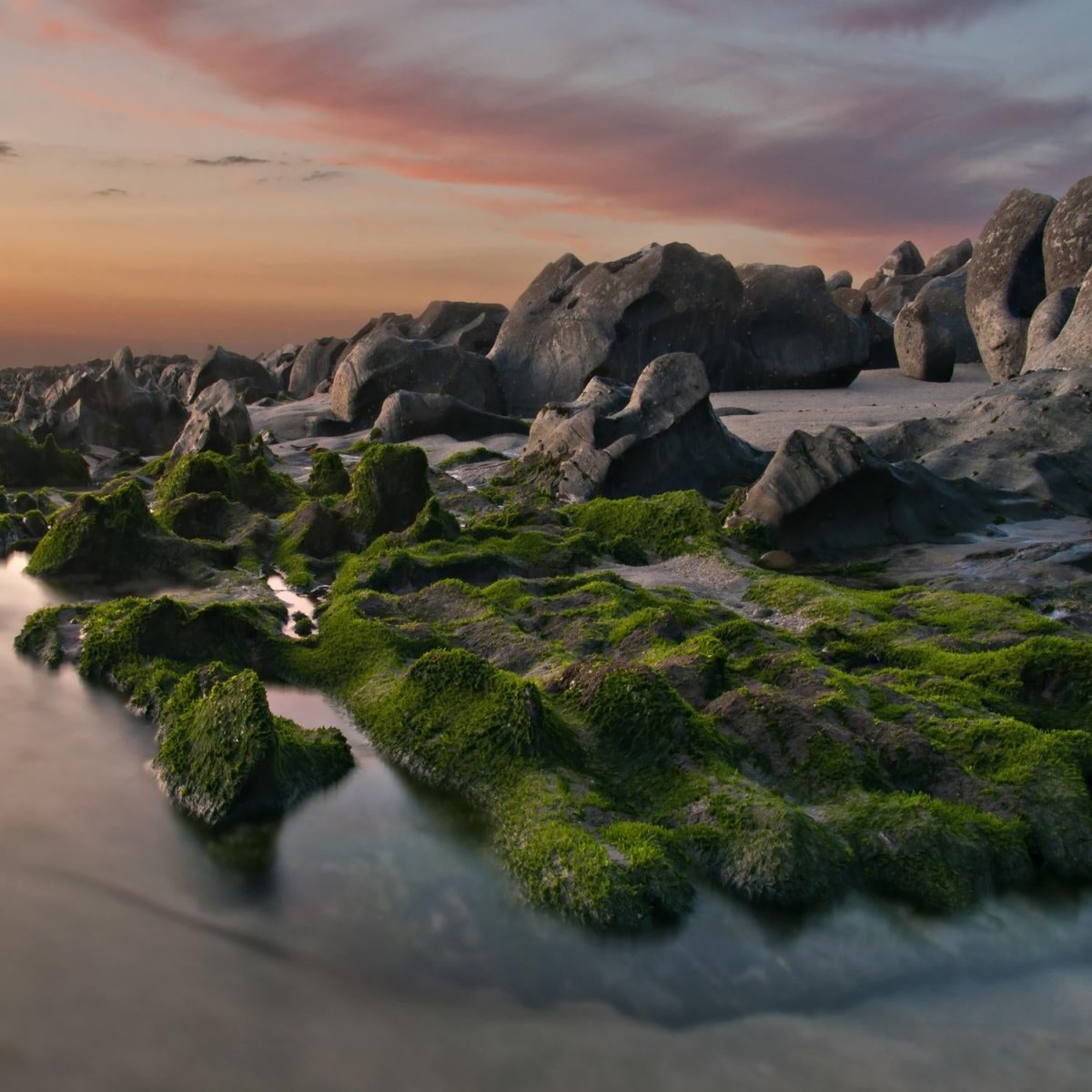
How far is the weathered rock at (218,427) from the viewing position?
974 inches

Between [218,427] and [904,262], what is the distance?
52817mm

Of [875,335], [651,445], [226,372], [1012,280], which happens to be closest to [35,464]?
[651,445]

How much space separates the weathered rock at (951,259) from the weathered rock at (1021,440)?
120 feet

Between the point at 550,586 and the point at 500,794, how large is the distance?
526 cm

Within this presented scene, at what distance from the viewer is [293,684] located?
36.6 feet

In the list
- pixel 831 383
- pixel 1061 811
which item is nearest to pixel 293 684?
pixel 1061 811

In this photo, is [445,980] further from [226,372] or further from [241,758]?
[226,372]

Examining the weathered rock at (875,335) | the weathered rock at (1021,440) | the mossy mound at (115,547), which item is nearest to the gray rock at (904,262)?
the weathered rock at (875,335)

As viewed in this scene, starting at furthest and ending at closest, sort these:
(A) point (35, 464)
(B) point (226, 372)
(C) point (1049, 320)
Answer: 1. (B) point (226, 372)
2. (A) point (35, 464)
3. (C) point (1049, 320)

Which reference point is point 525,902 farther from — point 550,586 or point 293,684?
point 550,586

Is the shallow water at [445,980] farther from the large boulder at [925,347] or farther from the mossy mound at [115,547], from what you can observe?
the large boulder at [925,347]

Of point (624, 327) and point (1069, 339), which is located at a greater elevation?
point (1069, 339)

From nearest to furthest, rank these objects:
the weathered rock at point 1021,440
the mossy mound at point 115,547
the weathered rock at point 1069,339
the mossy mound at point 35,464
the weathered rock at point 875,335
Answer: the mossy mound at point 115,547
the weathered rock at point 1021,440
the weathered rock at point 1069,339
the mossy mound at point 35,464
the weathered rock at point 875,335

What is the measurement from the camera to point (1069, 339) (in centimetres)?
2452
